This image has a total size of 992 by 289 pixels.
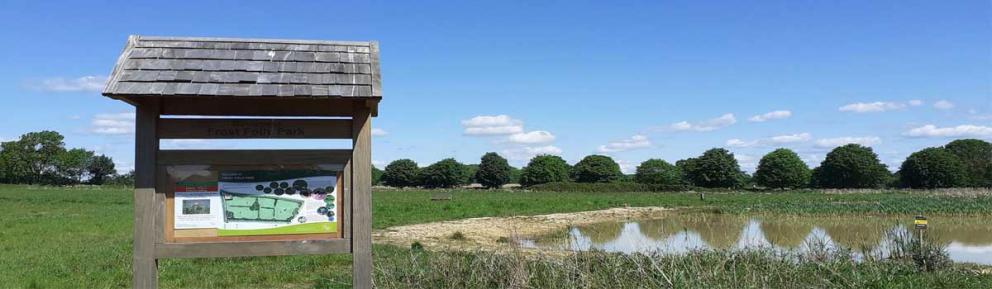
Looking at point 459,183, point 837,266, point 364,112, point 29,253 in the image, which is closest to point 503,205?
point 29,253

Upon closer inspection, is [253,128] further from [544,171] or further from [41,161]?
[41,161]

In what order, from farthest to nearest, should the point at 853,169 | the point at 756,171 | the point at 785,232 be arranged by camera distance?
the point at 756,171, the point at 853,169, the point at 785,232

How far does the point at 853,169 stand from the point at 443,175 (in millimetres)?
55463

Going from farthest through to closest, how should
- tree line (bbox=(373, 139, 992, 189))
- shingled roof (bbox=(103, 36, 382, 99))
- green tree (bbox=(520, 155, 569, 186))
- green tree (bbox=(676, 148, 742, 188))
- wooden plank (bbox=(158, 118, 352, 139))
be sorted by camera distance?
green tree (bbox=(520, 155, 569, 186)), green tree (bbox=(676, 148, 742, 188)), tree line (bbox=(373, 139, 992, 189)), wooden plank (bbox=(158, 118, 352, 139)), shingled roof (bbox=(103, 36, 382, 99))

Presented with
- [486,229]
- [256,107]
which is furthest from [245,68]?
[486,229]

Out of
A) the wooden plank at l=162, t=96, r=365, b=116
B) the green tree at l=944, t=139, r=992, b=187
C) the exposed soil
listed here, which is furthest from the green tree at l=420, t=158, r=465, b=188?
the wooden plank at l=162, t=96, r=365, b=116

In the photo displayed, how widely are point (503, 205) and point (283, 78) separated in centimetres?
2907

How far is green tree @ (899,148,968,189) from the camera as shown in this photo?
241 ft

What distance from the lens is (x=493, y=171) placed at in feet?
317

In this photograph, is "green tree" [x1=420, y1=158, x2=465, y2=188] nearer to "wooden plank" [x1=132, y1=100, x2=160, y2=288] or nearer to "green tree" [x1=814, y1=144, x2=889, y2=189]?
"green tree" [x1=814, y1=144, x2=889, y2=189]

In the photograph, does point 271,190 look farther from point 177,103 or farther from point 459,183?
point 459,183

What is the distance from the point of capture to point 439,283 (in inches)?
284

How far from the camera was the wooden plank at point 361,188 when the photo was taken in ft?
17.8

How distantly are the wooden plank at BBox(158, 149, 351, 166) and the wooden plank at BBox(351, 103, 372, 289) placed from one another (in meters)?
0.26
